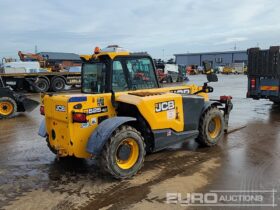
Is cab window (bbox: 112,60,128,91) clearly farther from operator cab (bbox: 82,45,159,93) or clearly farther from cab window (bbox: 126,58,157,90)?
cab window (bbox: 126,58,157,90)

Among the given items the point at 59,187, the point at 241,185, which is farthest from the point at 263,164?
the point at 59,187

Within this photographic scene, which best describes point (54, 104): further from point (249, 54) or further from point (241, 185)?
point (249, 54)

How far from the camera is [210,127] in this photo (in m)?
6.84

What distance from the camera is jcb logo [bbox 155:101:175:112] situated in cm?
551

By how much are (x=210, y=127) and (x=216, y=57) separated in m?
88.3

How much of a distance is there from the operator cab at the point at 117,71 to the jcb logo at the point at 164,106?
734 mm

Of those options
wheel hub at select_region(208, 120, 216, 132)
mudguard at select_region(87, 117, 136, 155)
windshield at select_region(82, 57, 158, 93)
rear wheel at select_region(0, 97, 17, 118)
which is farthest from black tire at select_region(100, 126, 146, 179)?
rear wheel at select_region(0, 97, 17, 118)

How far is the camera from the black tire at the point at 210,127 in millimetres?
6570

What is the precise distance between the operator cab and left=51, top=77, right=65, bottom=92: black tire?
16.5m

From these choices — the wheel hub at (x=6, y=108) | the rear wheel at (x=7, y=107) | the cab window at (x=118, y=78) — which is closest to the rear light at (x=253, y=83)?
the cab window at (x=118, y=78)

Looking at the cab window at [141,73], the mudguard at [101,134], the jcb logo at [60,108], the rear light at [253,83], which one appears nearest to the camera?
the mudguard at [101,134]

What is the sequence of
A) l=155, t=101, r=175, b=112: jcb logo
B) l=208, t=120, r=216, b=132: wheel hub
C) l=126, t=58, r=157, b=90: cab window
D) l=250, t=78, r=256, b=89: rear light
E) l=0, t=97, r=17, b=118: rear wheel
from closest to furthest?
1. l=155, t=101, r=175, b=112: jcb logo
2. l=126, t=58, r=157, b=90: cab window
3. l=208, t=120, r=216, b=132: wheel hub
4. l=0, t=97, r=17, b=118: rear wheel
5. l=250, t=78, r=256, b=89: rear light

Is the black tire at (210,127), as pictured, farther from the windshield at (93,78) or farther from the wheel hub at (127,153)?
the windshield at (93,78)

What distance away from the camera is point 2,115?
1130 cm
